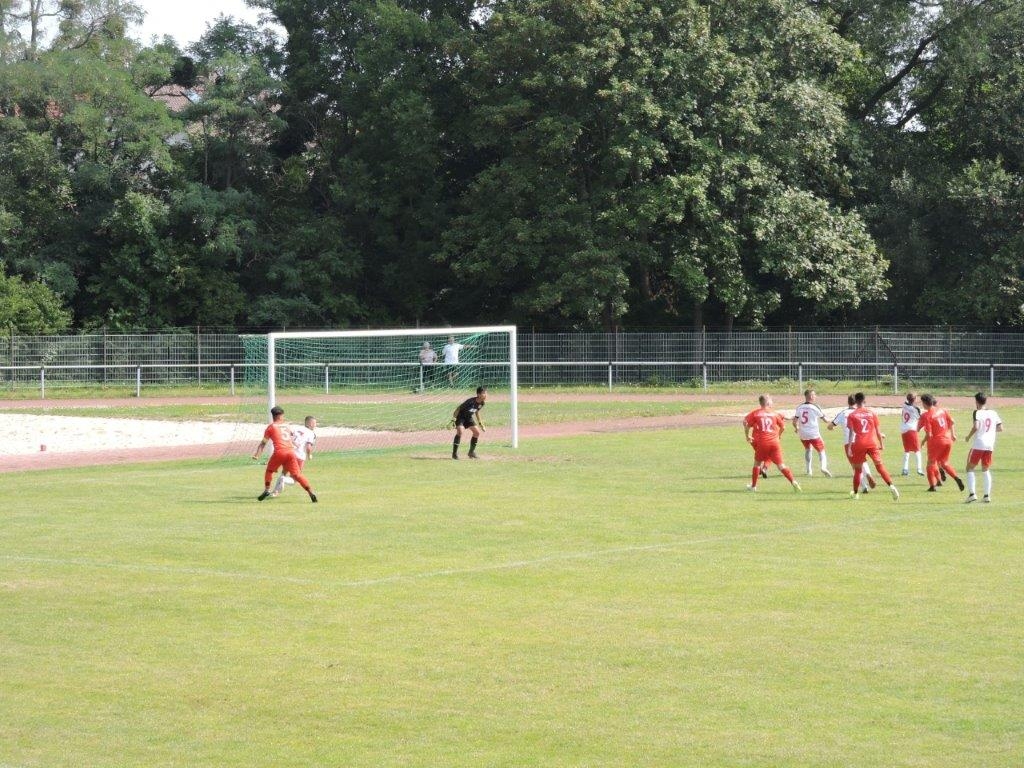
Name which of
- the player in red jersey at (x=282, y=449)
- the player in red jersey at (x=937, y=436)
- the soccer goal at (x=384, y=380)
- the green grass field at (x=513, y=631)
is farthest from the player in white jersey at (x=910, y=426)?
the soccer goal at (x=384, y=380)

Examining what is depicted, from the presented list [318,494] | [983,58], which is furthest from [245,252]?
[318,494]

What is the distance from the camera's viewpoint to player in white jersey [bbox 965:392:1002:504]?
20.6 m

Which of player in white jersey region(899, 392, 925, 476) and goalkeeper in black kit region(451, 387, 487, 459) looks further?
goalkeeper in black kit region(451, 387, 487, 459)

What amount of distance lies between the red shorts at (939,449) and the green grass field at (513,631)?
66 cm

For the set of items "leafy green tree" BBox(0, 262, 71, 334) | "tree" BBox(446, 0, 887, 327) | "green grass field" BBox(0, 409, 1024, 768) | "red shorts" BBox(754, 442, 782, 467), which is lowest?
"green grass field" BBox(0, 409, 1024, 768)

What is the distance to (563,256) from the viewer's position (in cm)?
5119

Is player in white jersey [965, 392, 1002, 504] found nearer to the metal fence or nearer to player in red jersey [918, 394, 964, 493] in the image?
player in red jersey [918, 394, 964, 493]

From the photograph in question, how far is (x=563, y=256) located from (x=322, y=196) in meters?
12.2

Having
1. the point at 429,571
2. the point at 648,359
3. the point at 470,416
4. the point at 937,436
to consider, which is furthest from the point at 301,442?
the point at 648,359

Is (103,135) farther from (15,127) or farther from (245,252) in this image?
(245,252)

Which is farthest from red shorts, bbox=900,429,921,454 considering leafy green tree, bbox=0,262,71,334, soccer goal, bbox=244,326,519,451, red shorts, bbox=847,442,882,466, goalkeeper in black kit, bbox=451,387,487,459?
leafy green tree, bbox=0,262,71,334

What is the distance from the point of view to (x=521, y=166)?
171 feet

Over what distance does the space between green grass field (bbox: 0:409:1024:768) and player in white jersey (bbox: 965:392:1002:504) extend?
1.57ft

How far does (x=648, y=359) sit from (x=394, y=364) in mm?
9145
